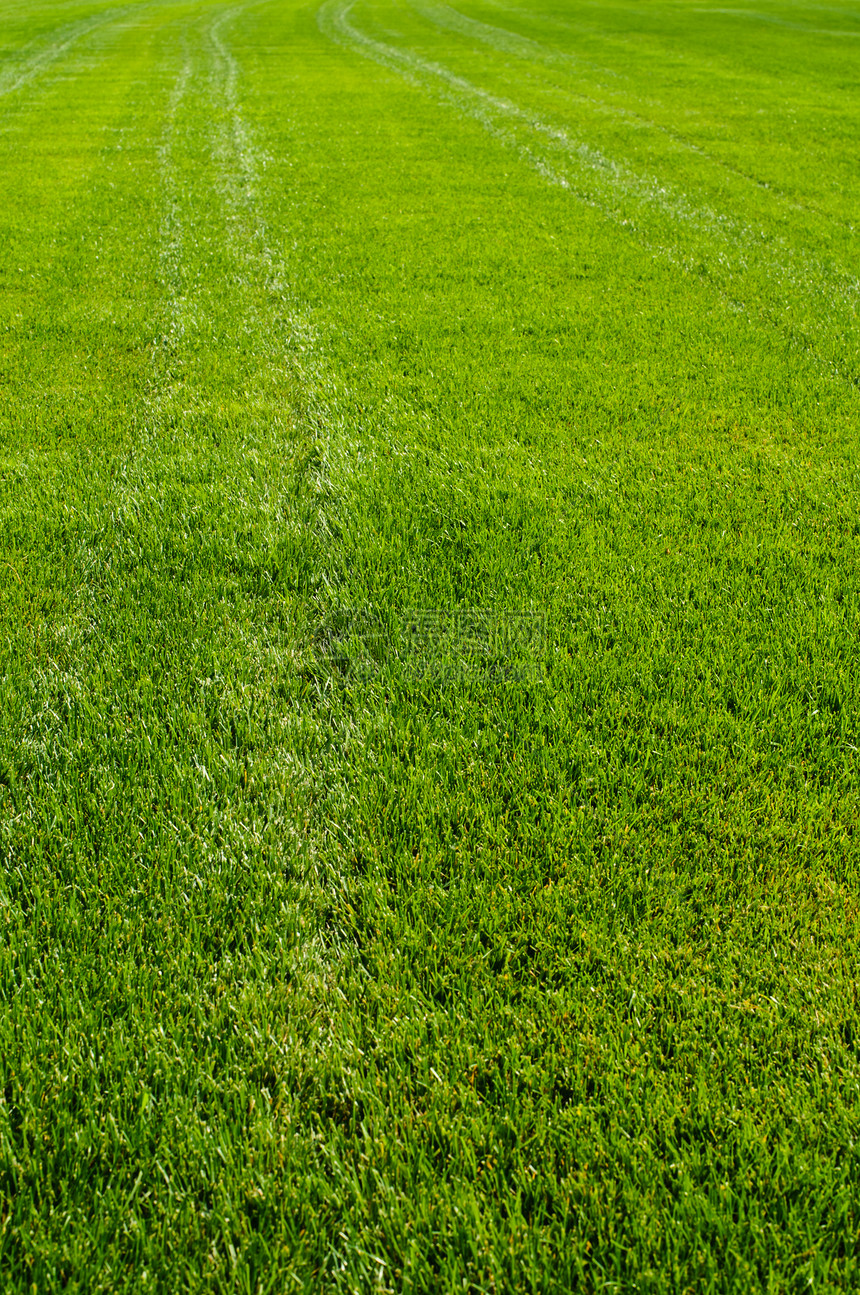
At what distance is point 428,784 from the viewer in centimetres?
240

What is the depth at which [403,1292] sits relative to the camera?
1.41 metres

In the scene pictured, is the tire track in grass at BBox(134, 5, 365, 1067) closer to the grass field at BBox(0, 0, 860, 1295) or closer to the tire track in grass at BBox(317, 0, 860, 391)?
the grass field at BBox(0, 0, 860, 1295)

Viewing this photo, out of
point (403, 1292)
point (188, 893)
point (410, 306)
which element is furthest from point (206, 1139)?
point (410, 306)

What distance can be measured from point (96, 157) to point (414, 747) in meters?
10.7

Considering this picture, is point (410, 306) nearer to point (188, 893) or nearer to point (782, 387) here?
point (782, 387)

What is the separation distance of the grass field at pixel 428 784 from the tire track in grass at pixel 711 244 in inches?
4.0

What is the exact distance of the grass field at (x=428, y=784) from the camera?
60.3 inches

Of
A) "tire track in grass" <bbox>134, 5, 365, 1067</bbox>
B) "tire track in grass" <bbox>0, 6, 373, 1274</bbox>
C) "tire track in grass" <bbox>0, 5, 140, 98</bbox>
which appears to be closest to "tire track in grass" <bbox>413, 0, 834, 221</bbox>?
"tire track in grass" <bbox>134, 5, 365, 1067</bbox>

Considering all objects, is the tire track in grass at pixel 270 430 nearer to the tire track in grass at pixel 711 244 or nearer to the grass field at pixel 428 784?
the grass field at pixel 428 784

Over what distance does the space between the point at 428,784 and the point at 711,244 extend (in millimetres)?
6844

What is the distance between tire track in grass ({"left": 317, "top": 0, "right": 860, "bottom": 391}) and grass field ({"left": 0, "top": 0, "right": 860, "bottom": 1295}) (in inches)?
4.0

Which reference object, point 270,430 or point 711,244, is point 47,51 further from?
point 270,430

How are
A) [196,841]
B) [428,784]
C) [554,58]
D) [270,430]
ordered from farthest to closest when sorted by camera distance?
[554,58] < [270,430] < [428,784] < [196,841]

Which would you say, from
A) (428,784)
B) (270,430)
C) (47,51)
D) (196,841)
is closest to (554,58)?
(47,51)
